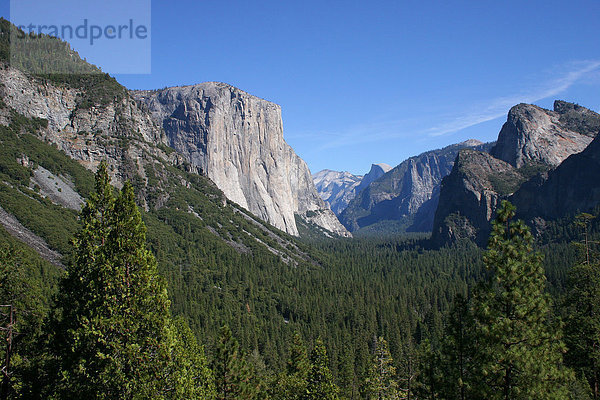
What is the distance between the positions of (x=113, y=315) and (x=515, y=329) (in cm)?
1572

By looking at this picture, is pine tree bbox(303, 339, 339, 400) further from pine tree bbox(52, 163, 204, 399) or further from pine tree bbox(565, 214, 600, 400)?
pine tree bbox(52, 163, 204, 399)

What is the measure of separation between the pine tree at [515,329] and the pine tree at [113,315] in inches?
500

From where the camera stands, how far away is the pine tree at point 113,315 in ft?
44.8

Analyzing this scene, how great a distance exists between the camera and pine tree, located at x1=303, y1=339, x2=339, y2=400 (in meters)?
28.0

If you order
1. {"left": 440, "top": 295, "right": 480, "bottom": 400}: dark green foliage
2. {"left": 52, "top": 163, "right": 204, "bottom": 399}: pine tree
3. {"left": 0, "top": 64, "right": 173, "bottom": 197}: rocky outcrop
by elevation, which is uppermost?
{"left": 0, "top": 64, "right": 173, "bottom": 197}: rocky outcrop

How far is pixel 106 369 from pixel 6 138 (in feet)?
431

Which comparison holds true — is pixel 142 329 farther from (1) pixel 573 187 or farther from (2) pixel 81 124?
(1) pixel 573 187

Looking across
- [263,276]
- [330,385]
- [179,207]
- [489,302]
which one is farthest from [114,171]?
[489,302]

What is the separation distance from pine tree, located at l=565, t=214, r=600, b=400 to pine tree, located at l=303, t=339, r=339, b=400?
51.3 ft

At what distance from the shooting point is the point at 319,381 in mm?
28484

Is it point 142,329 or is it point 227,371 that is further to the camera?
point 227,371

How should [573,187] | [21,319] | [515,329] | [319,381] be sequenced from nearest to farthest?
[515,329] < [21,319] < [319,381] < [573,187]

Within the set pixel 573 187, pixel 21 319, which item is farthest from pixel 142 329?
pixel 573 187

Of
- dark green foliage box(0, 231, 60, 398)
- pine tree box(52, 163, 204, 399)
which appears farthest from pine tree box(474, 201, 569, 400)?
dark green foliage box(0, 231, 60, 398)
